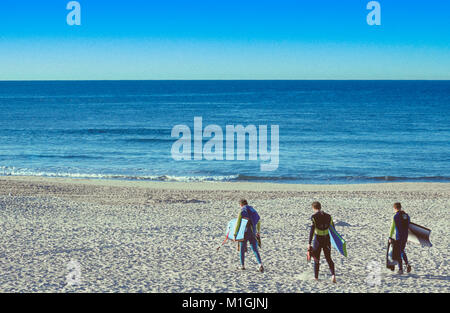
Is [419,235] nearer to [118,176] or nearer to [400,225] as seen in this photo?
[400,225]

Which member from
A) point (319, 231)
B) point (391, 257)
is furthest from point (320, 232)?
point (391, 257)

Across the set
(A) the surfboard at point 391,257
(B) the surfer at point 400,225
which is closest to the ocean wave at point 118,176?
(A) the surfboard at point 391,257

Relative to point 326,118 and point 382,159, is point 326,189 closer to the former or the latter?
point 382,159

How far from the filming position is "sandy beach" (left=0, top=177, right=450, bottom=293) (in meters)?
10.4

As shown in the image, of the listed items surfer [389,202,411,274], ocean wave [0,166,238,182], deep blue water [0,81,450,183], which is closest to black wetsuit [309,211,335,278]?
surfer [389,202,411,274]

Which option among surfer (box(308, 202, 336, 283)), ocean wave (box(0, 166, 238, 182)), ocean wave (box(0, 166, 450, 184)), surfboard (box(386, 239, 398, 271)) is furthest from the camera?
ocean wave (box(0, 166, 238, 182))

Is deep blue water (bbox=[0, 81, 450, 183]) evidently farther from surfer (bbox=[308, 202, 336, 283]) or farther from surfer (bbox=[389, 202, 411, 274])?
surfer (bbox=[308, 202, 336, 283])

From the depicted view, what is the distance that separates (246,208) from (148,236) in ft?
17.6

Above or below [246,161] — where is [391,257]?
below

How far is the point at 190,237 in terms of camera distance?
48.9 ft

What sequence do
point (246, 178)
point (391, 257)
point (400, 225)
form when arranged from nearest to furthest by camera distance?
1. point (400, 225)
2. point (391, 257)
3. point (246, 178)

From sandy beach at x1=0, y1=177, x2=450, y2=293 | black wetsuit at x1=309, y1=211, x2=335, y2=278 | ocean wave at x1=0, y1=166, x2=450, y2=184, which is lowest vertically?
sandy beach at x1=0, y1=177, x2=450, y2=293

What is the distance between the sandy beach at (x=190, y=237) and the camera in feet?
34.1

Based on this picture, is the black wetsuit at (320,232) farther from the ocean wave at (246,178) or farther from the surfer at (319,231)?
the ocean wave at (246,178)
